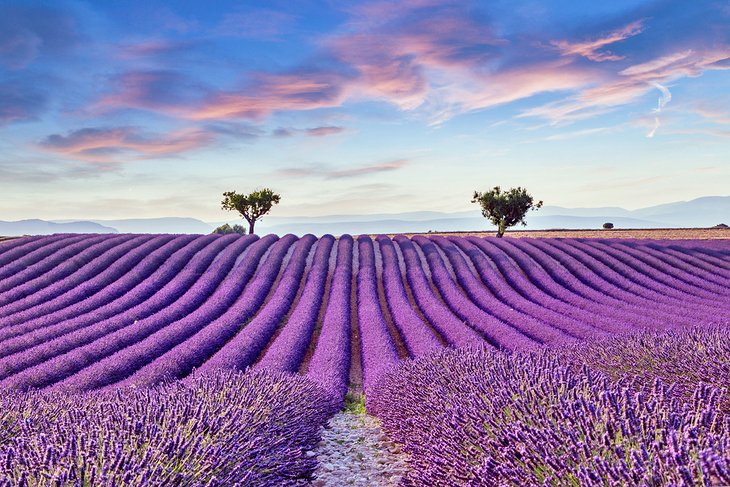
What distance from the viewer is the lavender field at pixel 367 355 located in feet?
9.20

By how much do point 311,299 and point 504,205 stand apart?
69.0 ft

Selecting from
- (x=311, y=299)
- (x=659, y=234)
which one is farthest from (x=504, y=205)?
(x=311, y=299)

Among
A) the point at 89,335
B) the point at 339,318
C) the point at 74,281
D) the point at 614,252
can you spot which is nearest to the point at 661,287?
the point at 614,252

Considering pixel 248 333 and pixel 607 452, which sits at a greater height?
pixel 607 452

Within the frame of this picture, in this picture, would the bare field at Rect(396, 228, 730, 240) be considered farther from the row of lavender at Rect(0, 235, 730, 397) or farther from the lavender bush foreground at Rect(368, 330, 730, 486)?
the lavender bush foreground at Rect(368, 330, 730, 486)

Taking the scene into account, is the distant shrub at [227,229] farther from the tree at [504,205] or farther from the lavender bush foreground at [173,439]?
the lavender bush foreground at [173,439]

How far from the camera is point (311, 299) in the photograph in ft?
50.5

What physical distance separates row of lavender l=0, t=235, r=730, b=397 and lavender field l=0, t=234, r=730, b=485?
0.30 feet

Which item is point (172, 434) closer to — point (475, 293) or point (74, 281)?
point (475, 293)

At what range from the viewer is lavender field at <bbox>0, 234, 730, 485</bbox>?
280cm

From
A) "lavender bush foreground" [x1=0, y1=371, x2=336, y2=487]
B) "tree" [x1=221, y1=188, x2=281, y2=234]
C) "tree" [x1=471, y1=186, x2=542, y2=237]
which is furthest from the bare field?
"lavender bush foreground" [x1=0, y1=371, x2=336, y2=487]

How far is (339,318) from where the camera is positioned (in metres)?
13.3

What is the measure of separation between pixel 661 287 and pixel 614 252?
5.11 m

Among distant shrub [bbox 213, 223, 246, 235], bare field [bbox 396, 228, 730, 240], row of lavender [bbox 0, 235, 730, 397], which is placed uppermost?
distant shrub [bbox 213, 223, 246, 235]
